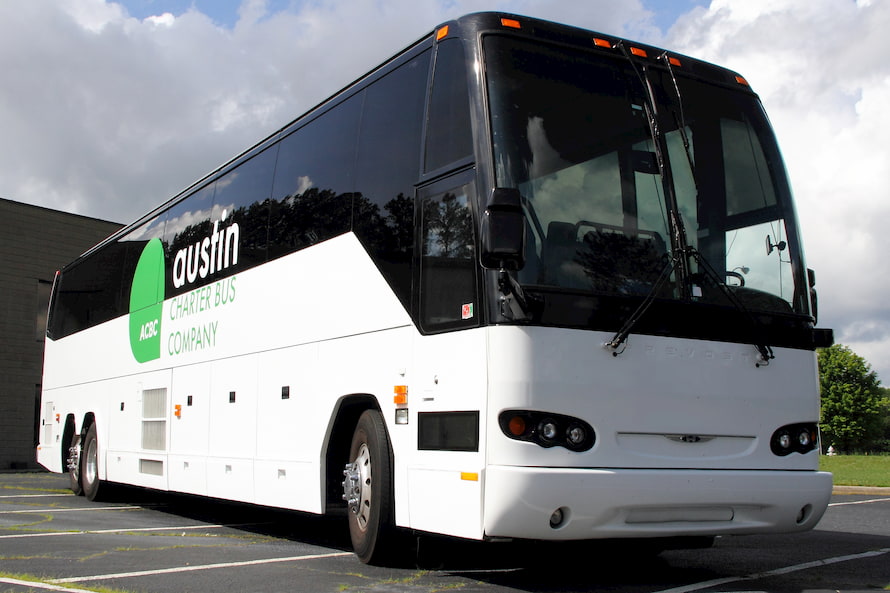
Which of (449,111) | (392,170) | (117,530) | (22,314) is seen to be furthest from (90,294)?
(22,314)

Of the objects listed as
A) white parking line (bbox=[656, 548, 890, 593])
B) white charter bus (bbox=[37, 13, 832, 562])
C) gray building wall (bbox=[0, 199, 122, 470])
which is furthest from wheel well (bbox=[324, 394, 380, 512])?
gray building wall (bbox=[0, 199, 122, 470])

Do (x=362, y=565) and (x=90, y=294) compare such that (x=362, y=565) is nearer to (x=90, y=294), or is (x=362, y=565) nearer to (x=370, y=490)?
(x=370, y=490)

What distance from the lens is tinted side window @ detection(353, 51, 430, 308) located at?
7363mm

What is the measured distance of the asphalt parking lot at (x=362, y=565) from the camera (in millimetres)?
6723

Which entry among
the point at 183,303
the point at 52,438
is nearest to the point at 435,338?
the point at 183,303

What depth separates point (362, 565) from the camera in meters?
7.69

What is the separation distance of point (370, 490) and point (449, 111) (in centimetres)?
290

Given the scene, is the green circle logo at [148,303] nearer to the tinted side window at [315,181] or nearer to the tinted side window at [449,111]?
the tinted side window at [315,181]

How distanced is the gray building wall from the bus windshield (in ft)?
92.5

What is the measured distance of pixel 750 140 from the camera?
7.52 metres

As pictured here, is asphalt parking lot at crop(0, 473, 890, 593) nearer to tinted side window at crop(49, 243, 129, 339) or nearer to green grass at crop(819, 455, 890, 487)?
tinted side window at crop(49, 243, 129, 339)

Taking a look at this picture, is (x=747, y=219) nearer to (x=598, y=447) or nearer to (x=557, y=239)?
(x=557, y=239)

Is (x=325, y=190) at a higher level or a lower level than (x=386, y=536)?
higher

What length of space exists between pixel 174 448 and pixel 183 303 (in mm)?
1765
